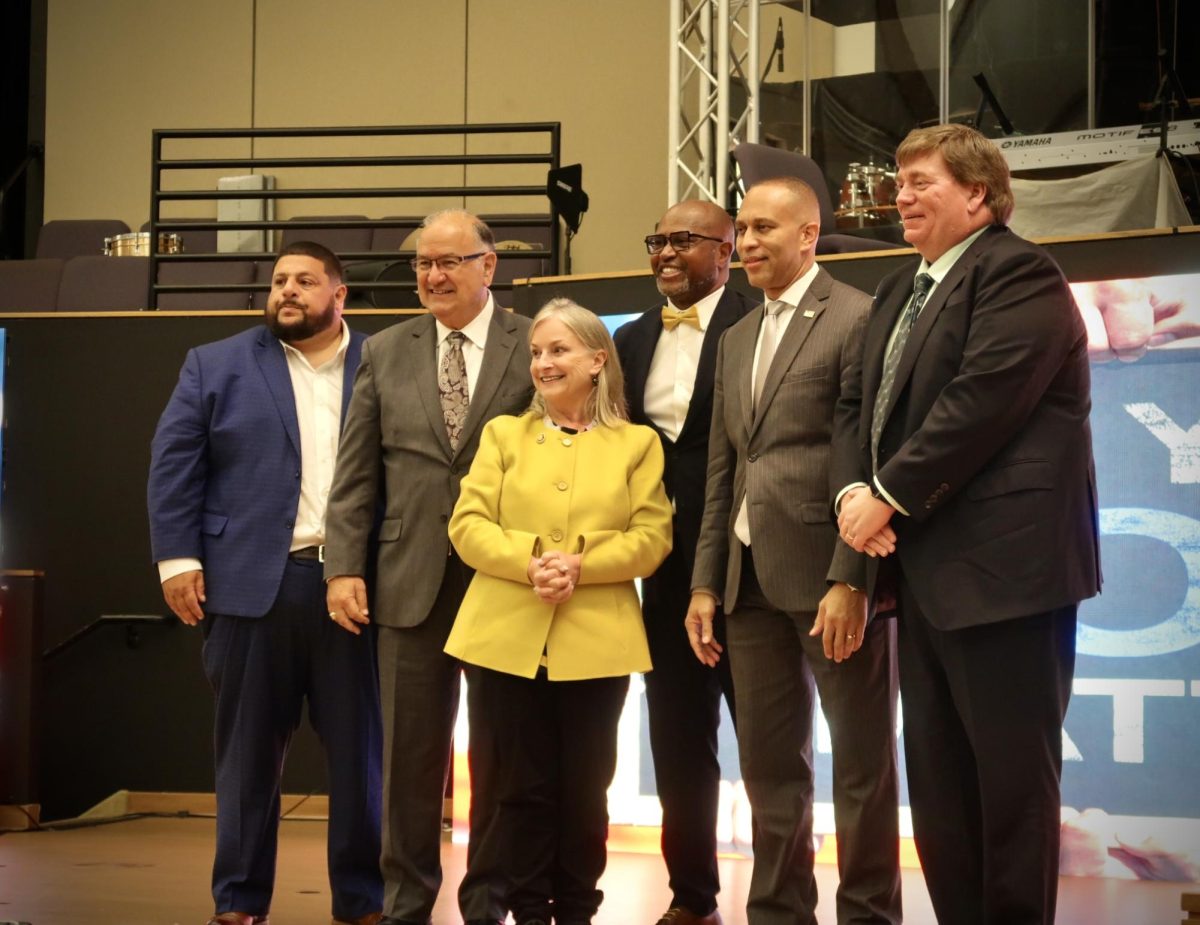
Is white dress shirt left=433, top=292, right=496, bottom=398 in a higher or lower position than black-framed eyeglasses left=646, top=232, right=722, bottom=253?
lower

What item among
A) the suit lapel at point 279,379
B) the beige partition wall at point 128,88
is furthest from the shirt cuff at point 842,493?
the beige partition wall at point 128,88

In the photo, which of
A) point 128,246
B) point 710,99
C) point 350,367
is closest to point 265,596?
point 350,367

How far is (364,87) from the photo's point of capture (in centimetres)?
1038

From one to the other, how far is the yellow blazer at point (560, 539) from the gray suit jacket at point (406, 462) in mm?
129

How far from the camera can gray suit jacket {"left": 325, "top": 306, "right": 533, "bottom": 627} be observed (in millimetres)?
3371

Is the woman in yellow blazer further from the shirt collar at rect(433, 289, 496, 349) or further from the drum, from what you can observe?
the drum

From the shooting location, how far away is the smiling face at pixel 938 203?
2664 millimetres

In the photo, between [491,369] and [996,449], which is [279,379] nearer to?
[491,369]

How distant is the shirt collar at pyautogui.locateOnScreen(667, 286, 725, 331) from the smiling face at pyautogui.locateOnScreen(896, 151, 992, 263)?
2.79 ft

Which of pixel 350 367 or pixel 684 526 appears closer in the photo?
pixel 684 526

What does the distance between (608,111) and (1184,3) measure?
3.56 metres

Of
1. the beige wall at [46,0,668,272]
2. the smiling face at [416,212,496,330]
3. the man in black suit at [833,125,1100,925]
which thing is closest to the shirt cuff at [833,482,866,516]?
the man in black suit at [833,125,1100,925]

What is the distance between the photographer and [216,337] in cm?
580

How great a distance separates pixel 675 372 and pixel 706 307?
0.17 meters
